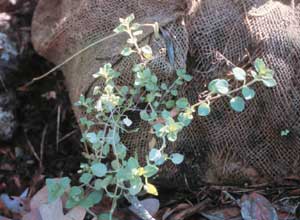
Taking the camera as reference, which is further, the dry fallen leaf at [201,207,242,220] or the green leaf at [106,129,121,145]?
the dry fallen leaf at [201,207,242,220]

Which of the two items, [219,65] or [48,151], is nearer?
[219,65]

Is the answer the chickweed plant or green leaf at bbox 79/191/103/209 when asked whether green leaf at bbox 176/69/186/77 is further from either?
green leaf at bbox 79/191/103/209

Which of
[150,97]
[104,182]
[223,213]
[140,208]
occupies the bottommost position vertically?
[223,213]

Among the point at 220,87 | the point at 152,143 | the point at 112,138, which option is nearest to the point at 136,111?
the point at 152,143

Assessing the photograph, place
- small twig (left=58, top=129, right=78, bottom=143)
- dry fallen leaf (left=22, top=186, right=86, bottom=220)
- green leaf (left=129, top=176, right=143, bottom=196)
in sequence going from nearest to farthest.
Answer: green leaf (left=129, top=176, right=143, bottom=196) → dry fallen leaf (left=22, top=186, right=86, bottom=220) → small twig (left=58, top=129, right=78, bottom=143)

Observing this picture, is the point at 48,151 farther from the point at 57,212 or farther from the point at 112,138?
the point at 112,138

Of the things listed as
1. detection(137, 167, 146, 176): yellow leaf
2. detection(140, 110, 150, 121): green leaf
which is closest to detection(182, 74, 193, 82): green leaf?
detection(140, 110, 150, 121): green leaf

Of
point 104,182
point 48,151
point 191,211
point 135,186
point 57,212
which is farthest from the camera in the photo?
point 48,151

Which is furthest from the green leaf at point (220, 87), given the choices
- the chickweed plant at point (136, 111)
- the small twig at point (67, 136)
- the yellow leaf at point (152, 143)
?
the small twig at point (67, 136)

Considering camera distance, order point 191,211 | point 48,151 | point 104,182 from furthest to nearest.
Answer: point 48,151 → point 191,211 → point 104,182
